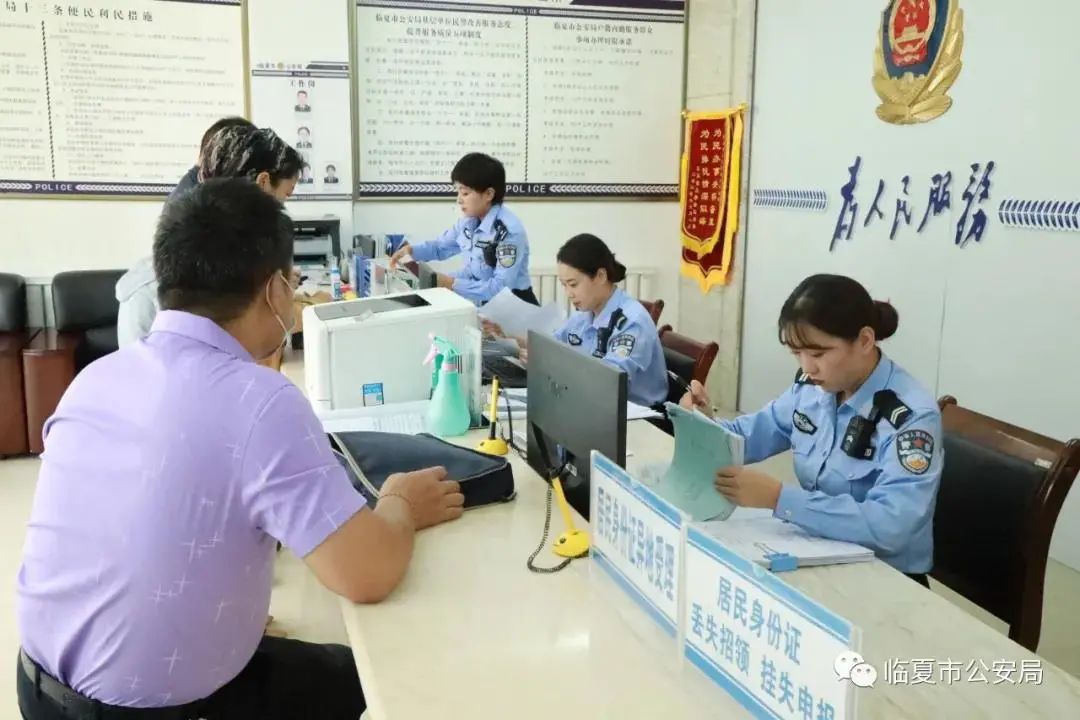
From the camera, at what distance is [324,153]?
464 cm

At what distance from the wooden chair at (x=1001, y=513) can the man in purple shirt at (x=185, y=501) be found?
1.14 m

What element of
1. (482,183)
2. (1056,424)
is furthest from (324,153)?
(1056,424)

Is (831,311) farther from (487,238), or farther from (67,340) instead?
(67,340)

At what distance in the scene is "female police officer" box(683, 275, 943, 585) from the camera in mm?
1589

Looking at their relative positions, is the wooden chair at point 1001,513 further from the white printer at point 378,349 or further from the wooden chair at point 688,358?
the white printer at point 378,349

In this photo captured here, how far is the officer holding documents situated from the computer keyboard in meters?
1.07

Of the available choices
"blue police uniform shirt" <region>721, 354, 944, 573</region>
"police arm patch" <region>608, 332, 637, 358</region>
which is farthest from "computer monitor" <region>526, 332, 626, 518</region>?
"police arm patch" <region>608, 332, 637, 358</region>

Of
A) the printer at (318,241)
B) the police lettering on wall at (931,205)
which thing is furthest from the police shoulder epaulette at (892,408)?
the printer at (318,241)

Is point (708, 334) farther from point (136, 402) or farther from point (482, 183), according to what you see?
point (136, 402)

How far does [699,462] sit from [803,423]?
1.13 feet

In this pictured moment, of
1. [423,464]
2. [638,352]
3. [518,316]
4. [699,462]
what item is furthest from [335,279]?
[699,462]

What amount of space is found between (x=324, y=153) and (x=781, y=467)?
2.66 metres

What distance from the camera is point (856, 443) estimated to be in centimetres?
173

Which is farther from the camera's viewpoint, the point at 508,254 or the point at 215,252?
the point at 508,254
